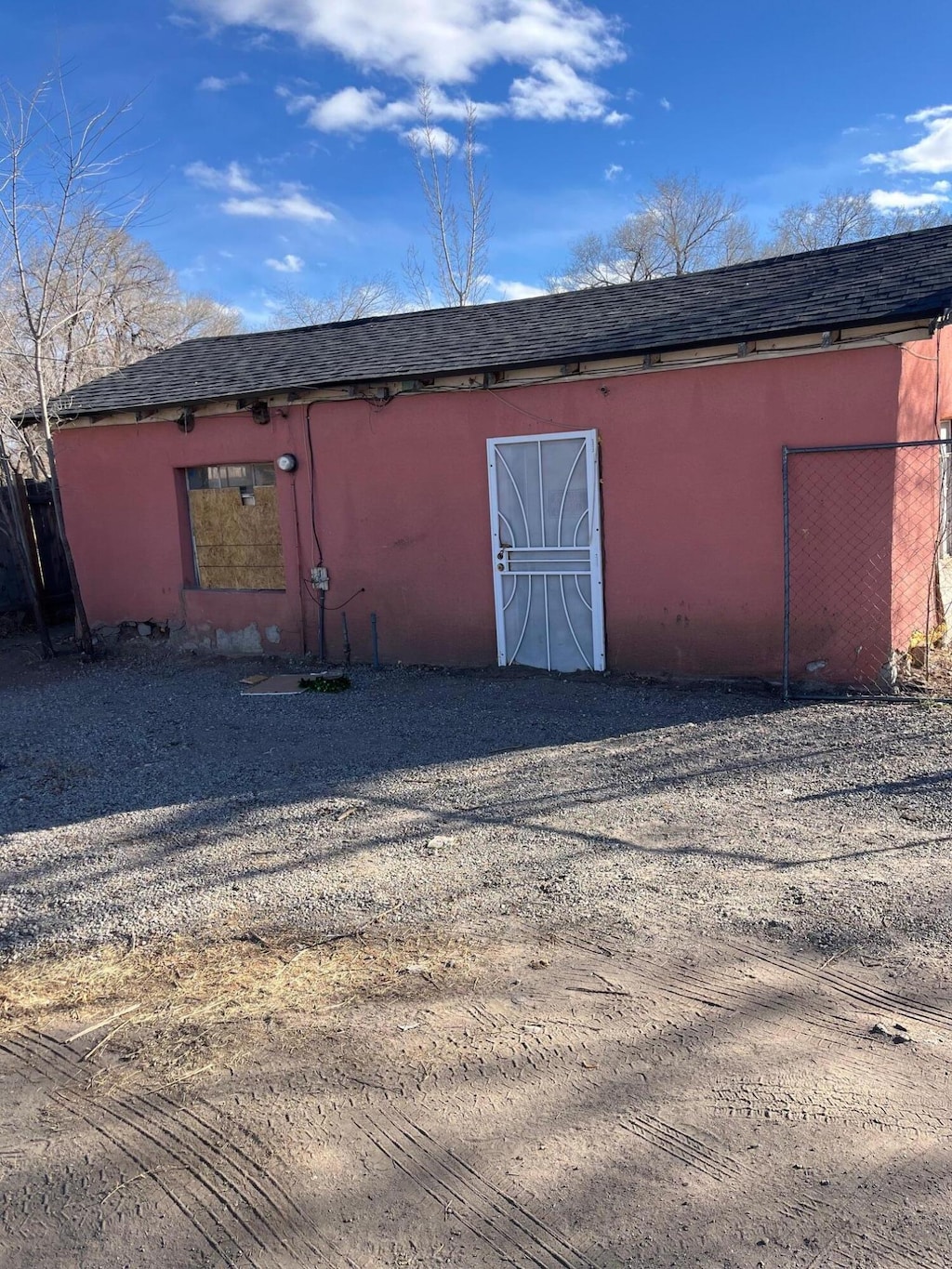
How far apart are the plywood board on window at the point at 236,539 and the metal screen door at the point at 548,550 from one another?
288 centimetres

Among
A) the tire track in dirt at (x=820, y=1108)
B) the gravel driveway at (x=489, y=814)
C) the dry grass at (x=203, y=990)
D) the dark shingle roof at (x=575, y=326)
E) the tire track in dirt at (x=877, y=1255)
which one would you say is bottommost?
the tire track in dirt at (x=877, y=1255)

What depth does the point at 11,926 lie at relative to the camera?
4.08 m

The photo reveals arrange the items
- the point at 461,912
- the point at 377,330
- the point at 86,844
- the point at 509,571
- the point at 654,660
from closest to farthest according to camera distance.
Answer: the point at 461,912 → the point at 86,844 → the point at 654,660 → the point at 509,571 → the point at 377,330

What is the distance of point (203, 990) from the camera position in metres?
3.44

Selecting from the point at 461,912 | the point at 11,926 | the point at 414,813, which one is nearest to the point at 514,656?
the point at 414,813

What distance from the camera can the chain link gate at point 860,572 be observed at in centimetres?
696

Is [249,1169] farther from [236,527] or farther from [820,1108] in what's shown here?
[236,527]

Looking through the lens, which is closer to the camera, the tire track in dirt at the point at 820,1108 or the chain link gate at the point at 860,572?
the tire track in dirt at the point at 820,1108

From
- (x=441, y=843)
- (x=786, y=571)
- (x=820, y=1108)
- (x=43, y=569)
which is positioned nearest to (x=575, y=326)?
(x=786, y=571)

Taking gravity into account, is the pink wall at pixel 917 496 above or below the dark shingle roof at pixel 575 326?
below

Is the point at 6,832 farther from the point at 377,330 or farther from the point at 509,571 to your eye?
the point at 377,330

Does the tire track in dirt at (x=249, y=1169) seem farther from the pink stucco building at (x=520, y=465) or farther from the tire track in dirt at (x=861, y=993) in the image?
the pink stucco building at (x=520, y=465)

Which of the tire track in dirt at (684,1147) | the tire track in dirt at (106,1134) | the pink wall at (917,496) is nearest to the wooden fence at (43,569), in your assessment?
the tire track in dirt at (106,1134)

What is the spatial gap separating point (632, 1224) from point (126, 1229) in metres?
1.32
